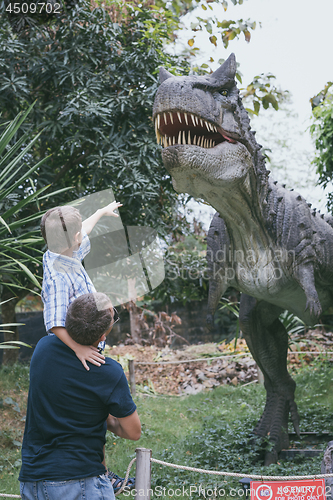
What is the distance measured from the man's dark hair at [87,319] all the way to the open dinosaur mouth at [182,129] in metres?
1.12

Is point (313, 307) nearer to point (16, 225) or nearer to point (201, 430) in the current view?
point (201, 430)

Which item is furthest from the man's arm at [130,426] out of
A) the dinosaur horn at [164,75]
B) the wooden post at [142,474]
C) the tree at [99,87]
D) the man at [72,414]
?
the tree at [99,87]

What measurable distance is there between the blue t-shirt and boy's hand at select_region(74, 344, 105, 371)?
2 cm

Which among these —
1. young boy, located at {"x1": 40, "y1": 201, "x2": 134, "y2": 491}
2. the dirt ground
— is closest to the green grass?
the dirt ground

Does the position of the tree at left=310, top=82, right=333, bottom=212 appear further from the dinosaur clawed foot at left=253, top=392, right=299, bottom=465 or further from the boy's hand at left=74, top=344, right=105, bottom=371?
the boy's hand at left=74, top=344, right=105, bottom=371

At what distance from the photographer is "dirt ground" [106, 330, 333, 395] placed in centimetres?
714

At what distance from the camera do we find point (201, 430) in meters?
4.46

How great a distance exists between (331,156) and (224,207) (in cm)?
384

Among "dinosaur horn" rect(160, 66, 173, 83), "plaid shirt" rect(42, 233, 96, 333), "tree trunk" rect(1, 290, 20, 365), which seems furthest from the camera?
"tree trunk" rect(1, 290, 20, 365)

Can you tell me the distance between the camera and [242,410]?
5.47m

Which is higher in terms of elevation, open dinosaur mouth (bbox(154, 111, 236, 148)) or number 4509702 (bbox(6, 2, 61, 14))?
number 4509702 (bbox(6, 2, 61, 14))

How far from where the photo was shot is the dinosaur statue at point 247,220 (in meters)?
2.45

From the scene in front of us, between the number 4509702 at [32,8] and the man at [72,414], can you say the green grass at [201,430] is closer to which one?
the man at [72,414]

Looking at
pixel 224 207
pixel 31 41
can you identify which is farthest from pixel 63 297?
pixel 31 41
